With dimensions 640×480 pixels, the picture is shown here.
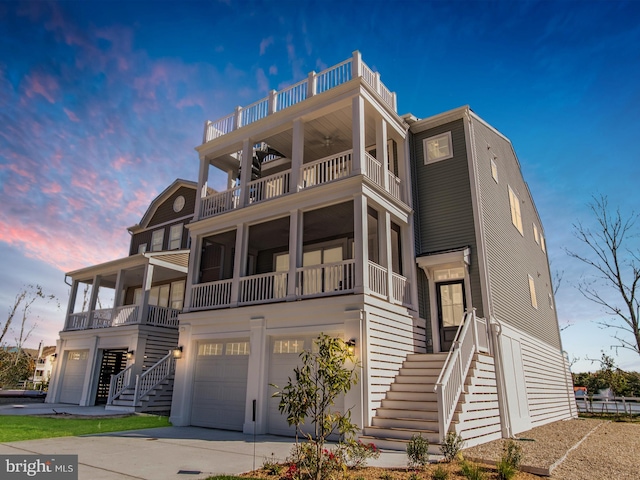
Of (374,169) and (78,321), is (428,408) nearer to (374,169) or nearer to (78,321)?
(374,169)

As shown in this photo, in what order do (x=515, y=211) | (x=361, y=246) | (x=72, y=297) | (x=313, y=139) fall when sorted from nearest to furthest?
(x=361, y=246)
(x=313, y=139)
(x=515, y=211)
(x=72, y=297)

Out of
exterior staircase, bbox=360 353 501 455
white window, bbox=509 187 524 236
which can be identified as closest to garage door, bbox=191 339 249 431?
exterior staircase, bbox=360 353 501 455

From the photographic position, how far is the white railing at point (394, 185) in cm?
1246

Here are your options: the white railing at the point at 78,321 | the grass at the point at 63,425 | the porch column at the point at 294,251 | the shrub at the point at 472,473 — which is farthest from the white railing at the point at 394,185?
the white railing at the point at 78,321

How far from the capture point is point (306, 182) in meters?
12.3

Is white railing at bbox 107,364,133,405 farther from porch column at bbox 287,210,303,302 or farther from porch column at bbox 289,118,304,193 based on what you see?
porch column at bbox 289,118,304,193

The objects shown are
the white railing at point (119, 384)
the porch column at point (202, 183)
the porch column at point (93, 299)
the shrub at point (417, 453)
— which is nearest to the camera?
the shrub at point (417, 453)

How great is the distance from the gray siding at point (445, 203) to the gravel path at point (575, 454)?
411 cm

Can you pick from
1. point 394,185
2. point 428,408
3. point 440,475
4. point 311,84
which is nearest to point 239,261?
point 394,185

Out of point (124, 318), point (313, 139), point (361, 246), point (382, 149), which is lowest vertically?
point (124, 318)

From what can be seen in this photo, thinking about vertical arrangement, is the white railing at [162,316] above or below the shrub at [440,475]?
above

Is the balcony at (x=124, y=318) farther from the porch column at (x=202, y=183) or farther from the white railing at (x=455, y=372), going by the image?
the white railing at (x=455, y=372)

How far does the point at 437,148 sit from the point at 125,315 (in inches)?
592

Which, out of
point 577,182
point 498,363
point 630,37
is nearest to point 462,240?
point 498,363
